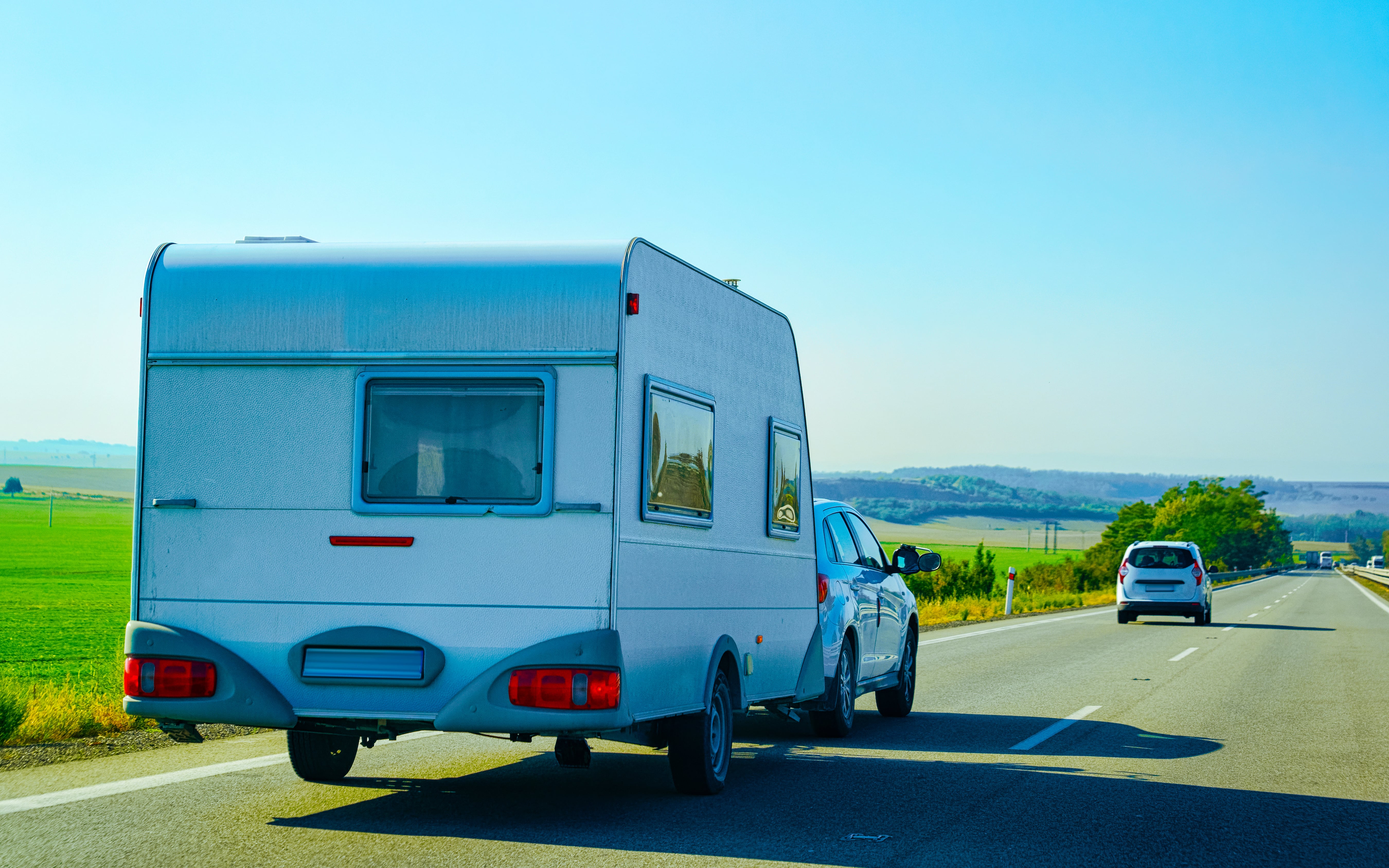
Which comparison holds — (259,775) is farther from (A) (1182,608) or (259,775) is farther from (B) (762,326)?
(A) (1182,608)

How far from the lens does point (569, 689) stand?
256 inches

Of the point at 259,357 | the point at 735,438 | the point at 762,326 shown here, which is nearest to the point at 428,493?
the point at 259,357

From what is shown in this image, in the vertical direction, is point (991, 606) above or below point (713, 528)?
below

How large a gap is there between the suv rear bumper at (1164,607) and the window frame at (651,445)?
21.9 meters

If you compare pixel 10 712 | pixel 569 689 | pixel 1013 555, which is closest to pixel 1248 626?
pixel 10 712

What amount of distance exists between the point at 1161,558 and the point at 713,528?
2228cm

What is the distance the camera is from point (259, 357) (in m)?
7.04

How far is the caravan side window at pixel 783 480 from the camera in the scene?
8.98 meters

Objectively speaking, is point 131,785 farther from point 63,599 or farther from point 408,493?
point 63,599

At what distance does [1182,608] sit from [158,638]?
2436 centimetres

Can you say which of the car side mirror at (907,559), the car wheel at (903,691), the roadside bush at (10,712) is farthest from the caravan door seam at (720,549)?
the roadside bush at (10,712)

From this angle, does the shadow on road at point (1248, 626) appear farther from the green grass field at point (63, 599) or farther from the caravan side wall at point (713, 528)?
the caravan side wall at point (713, 528)

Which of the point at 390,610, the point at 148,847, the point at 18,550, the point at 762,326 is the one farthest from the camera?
the point at 18,550

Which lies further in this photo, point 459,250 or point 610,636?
point 459,250
